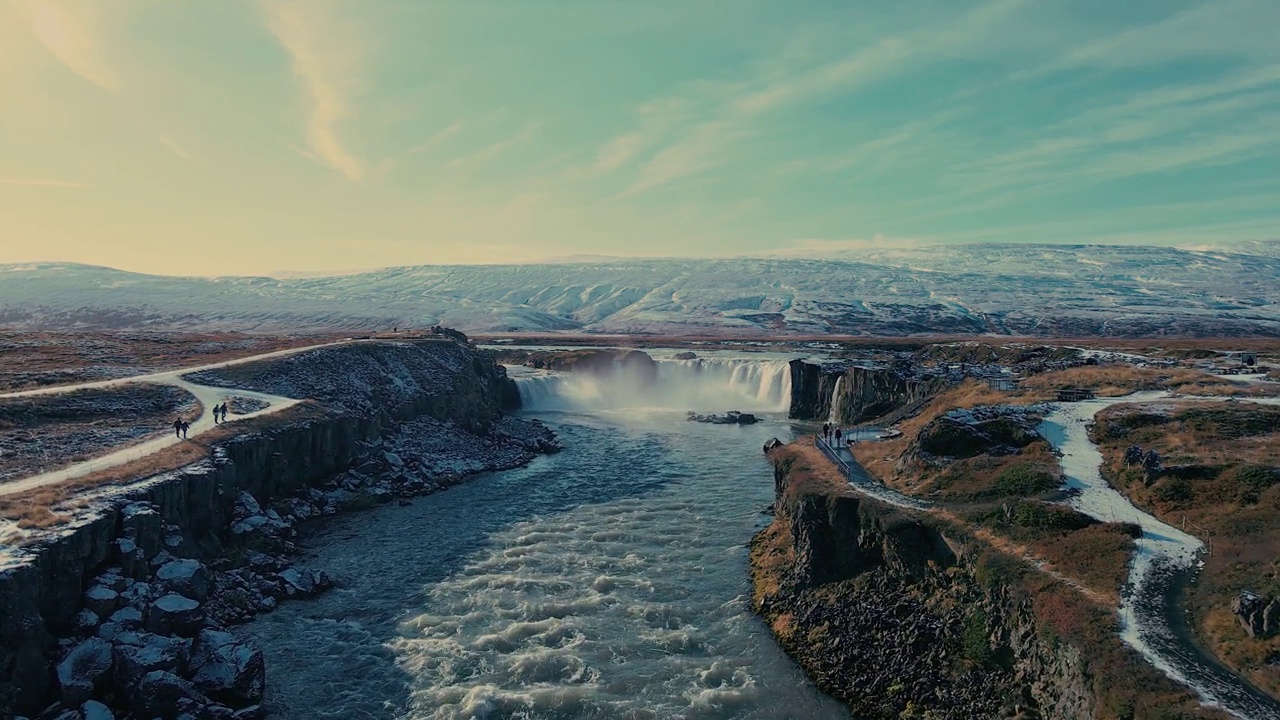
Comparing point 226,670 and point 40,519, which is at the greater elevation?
point 40,519

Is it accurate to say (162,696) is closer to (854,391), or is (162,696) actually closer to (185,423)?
(185,423)

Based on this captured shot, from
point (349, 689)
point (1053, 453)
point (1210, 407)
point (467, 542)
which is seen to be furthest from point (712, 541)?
point (1210, 407)

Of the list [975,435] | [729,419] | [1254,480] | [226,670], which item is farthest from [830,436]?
[729,419]

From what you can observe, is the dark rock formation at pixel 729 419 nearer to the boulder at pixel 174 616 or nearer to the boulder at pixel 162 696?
the boulder at pixel 174 616

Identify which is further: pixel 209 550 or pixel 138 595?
pixel 209 550

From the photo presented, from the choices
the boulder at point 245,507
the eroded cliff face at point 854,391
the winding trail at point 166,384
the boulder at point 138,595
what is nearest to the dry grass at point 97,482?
the winding trail at point 166,384

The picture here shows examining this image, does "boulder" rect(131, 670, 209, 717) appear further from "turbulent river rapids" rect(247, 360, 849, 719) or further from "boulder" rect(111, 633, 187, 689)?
"turbulent river rapids" rect(247, 360, 849, 719)

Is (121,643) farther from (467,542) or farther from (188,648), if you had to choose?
(467,542)
